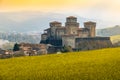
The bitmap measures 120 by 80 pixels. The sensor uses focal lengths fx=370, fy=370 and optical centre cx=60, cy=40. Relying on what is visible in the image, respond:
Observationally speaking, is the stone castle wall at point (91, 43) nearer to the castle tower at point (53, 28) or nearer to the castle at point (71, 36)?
Result: the castle at point (71, 36)

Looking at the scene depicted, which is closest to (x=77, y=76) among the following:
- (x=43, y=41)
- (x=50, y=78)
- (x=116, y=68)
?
(x=50, y=78)

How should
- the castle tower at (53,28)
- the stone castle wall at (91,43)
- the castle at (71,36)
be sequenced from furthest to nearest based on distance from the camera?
the castle tower at (53,28) → the castle at (71,36) → the stone castle wall at (91,43)

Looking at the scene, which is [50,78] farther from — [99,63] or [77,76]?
[99,63]

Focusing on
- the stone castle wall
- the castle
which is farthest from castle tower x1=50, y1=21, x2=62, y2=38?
the stone castle wall

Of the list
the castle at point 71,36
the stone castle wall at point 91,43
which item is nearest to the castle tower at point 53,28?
the castle at point 71,36

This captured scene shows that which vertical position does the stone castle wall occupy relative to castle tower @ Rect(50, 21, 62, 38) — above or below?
below

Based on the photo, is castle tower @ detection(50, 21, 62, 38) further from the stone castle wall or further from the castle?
the stone castle wall

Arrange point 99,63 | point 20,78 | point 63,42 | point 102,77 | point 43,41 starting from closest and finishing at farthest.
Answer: point 102,77 → point 20,78 → point 99,63 → point 63,42 → point 43,41

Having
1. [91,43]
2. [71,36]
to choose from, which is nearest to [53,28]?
[71,36]

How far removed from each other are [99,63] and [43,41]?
164715 millimetres

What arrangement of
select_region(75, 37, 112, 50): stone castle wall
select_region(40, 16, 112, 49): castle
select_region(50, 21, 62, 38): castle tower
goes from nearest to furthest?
1. select_region(75, 37, 112, 50): stone castle wall
2. select_region(40, 16, 112, 49): castle
3. select_region(50, 21, 62, 38): castle tower

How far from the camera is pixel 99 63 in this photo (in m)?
32.9

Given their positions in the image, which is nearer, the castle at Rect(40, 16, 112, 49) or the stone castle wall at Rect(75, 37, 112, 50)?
the stone castle wall at Rect(75, 37, 112, 50)

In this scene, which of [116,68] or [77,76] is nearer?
[77,76]
